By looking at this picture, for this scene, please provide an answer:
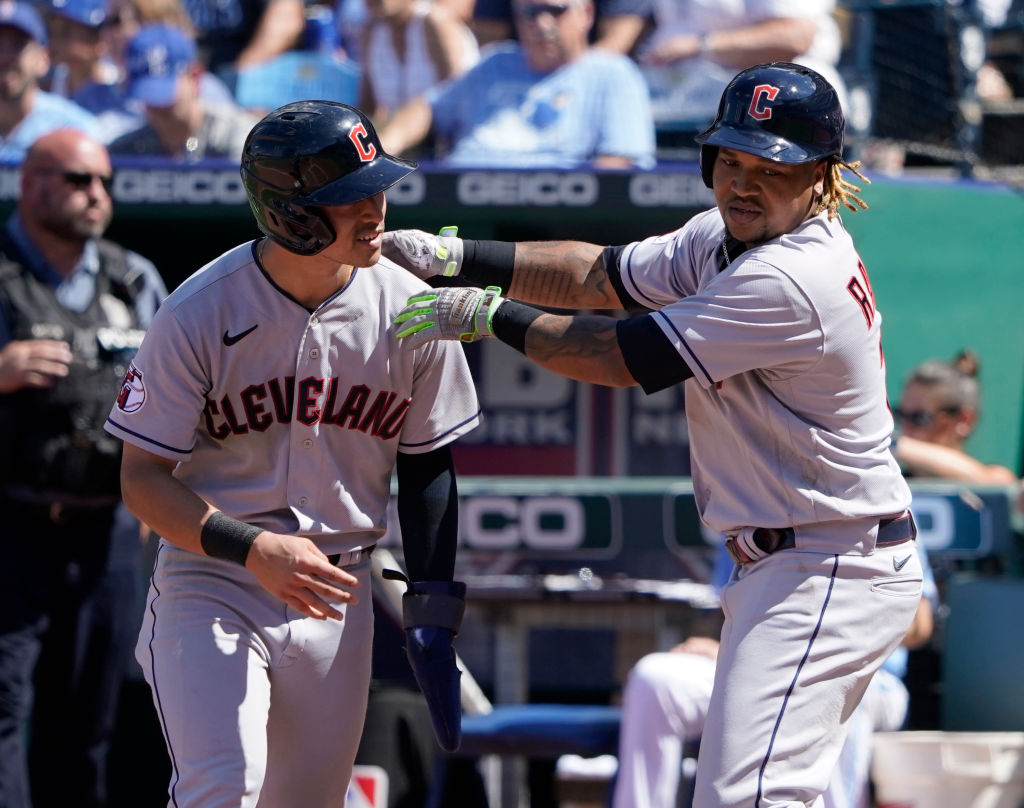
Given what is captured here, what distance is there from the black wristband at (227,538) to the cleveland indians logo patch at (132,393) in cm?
27

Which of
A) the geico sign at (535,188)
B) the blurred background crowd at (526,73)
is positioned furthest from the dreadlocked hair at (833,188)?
the blurred background crowd at (526,73)

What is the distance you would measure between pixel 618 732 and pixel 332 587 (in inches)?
68.8

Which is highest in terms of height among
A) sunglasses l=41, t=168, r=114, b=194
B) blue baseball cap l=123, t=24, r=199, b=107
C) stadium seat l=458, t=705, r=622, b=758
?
blue baseball cap l=123, t=24, r=199, b=107

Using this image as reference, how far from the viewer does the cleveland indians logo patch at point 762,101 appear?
113 inches

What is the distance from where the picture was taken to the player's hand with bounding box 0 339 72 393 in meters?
4.21

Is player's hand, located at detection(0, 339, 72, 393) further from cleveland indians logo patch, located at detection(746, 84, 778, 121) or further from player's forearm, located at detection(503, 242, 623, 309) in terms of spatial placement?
cleveland indians logo patch, located at detection(746, 84, 778, 121)

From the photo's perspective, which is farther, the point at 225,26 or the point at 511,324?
the point at 225,26

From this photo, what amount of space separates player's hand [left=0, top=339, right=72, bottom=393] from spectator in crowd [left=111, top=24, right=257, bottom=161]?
1624 millimetres

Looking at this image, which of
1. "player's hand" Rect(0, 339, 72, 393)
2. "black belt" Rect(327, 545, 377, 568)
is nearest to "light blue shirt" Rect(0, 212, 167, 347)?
"player's hand" Rect(0, 339, 72, 393)

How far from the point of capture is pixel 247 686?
2783 mm

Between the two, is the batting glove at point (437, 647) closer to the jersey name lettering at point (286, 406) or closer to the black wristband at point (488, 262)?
the jersey name lettering at point (286, 406)

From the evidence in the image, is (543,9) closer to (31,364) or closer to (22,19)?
(22,19)

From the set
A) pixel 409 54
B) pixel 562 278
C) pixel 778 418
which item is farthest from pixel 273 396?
pixel 409 54

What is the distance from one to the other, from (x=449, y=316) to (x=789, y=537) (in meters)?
0.75
